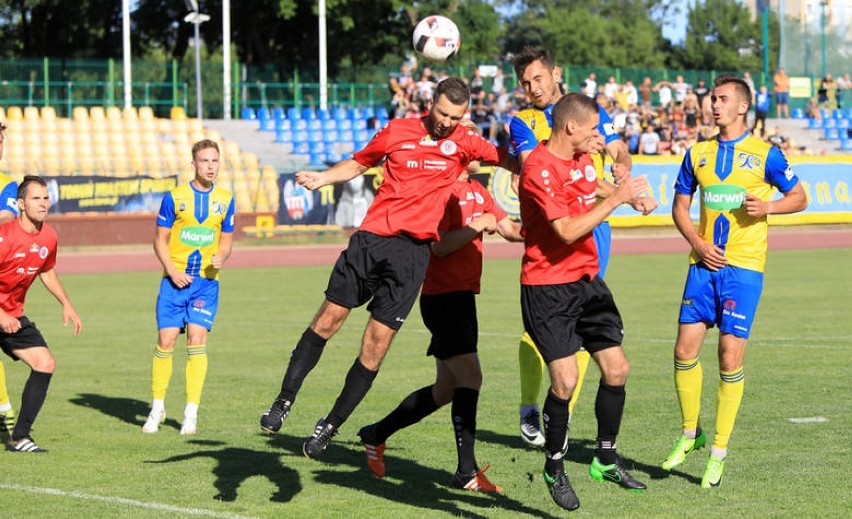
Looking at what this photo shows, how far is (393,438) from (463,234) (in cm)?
235

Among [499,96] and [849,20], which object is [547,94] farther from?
[849,20]

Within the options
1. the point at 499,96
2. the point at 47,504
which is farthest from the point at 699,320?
the point at 499,96

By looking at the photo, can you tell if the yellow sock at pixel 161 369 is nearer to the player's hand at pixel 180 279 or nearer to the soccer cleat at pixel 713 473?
the player's hand at pixel 180 279

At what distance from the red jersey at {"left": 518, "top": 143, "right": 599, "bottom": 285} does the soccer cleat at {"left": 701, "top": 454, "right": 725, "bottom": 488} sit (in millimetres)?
1482

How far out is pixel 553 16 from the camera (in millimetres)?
108000

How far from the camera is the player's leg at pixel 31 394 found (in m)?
9.27

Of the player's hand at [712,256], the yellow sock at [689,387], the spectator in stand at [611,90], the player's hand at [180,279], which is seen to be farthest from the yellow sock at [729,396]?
the spectator in stand at [611,90]

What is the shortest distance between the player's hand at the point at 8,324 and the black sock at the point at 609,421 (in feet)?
14.0

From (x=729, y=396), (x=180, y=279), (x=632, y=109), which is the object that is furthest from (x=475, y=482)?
(x=632, y=109)

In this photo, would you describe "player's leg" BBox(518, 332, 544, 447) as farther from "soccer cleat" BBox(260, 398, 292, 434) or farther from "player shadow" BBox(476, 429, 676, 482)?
"soccer cleat" BBox(260, 398, 292, 434)

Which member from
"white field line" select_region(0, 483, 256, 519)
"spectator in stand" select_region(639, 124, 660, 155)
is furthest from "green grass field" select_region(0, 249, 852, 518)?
"spectator in stand" select_region(639, 124, 660, 155)

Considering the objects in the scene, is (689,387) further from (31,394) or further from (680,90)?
(680,90)

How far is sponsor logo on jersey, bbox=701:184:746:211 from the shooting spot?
26.3 feet

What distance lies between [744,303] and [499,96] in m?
32.5
